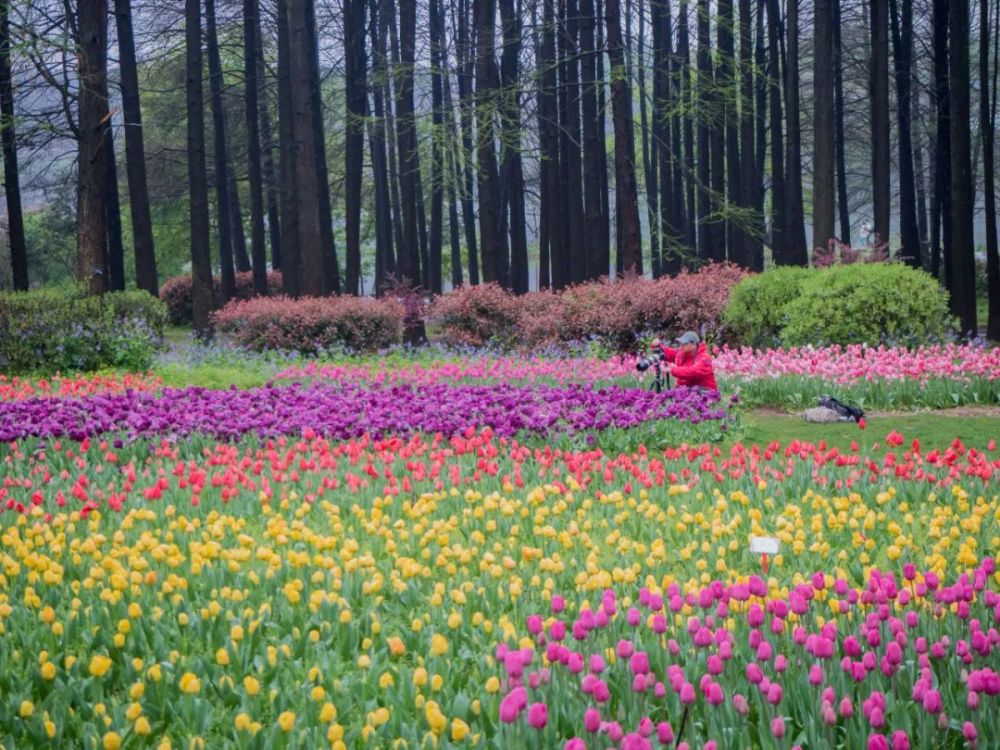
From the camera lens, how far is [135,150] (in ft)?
80.6

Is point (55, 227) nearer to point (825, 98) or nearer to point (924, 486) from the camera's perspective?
point (825, 98)

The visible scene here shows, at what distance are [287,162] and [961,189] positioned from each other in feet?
54.4

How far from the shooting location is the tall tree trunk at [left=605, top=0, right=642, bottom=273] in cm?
1991

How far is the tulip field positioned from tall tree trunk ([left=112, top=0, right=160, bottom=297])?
56.1 ft

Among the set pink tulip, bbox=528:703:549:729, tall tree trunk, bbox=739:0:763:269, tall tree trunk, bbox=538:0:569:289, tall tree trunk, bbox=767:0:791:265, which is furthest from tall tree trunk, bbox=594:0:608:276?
pink tulip, bbox=528:703:549:729

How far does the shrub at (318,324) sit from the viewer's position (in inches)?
770

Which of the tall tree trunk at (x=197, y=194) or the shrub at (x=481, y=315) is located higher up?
the tall tree trunk at (x=197, y=194)

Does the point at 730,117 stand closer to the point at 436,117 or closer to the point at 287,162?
the point at 436,117

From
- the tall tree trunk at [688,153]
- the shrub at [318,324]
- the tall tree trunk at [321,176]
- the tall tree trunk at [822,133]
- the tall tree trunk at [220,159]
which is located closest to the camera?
the tall tree trunk at [822,133]

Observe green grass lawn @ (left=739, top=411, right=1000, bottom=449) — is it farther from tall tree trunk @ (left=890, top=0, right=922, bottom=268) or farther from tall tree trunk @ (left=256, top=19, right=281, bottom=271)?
tall tree trunk @ (left=256, top=19, right=281, bottom=271)

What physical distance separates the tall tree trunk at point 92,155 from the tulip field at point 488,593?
10.5 meters

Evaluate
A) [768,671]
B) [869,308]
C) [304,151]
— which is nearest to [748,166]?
[304,151]

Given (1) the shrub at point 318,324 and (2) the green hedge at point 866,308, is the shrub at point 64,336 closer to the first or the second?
(1) the shrub at point 318,324

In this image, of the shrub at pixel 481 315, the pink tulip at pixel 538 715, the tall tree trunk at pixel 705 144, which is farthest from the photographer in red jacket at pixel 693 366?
the tall tree trunk at pixel 705 144
